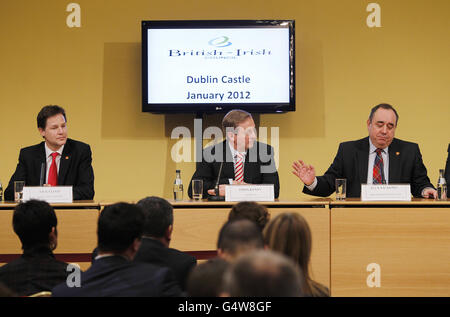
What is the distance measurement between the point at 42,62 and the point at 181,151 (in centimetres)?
152

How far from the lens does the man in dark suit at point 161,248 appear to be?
2.45 metres

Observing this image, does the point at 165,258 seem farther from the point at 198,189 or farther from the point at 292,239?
the point at 198,189

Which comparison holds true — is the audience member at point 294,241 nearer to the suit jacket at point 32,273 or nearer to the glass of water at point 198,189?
the suit jacket at point 32,273

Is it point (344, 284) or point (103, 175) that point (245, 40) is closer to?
point (103, 175)

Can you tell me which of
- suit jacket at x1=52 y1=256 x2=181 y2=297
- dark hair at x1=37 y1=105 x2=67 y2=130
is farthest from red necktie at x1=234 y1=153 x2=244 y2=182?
suit jacket at x1=52 y1=256 x2=181 y2=297

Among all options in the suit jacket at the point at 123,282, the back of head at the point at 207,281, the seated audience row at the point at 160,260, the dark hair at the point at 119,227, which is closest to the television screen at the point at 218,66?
the seated audience row at the point at 160,260

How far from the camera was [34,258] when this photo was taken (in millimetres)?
2385

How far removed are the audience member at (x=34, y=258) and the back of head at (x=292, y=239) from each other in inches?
35.4

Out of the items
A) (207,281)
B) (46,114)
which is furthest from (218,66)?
(207,281)

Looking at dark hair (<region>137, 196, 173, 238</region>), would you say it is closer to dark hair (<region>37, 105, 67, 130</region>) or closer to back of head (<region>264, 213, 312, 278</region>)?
back of head (<region>264, 213, 312, 278</region>)

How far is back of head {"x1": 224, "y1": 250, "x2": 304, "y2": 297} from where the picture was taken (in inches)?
46.1

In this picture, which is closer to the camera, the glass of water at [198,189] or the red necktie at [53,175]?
the glass of water at [198,189]

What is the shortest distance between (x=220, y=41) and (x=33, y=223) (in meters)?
3.15

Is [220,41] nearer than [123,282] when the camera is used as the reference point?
No
